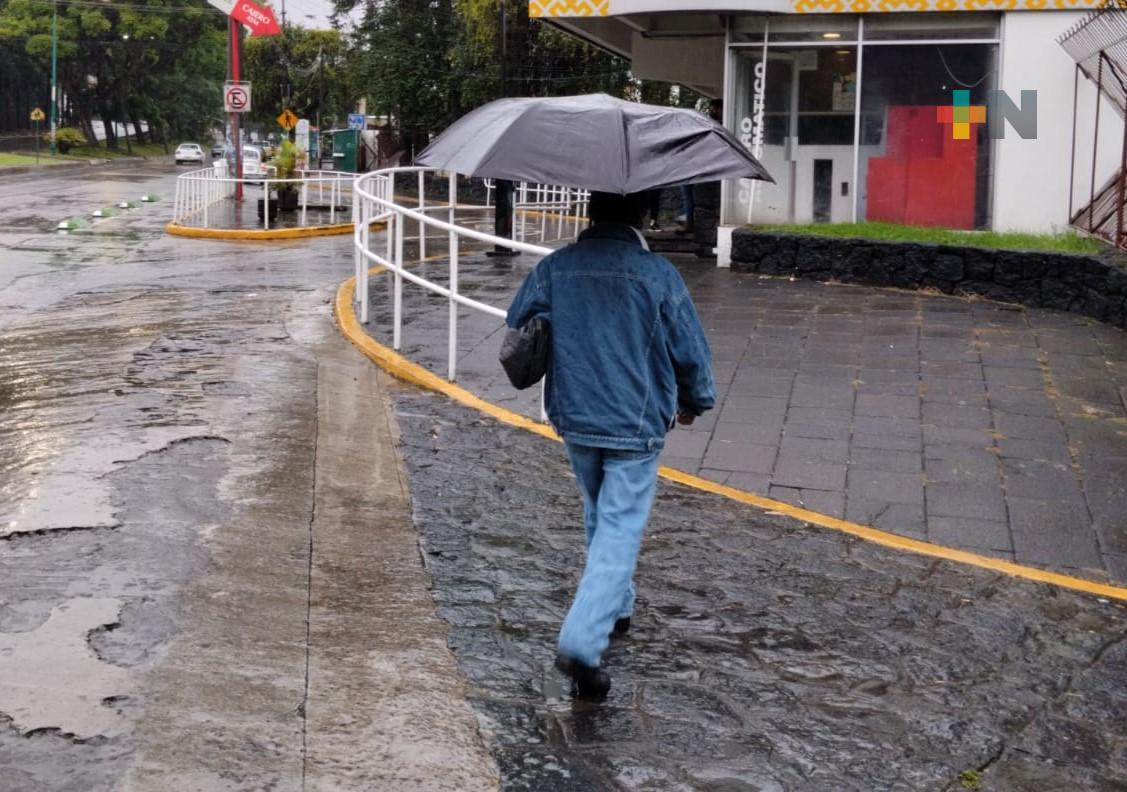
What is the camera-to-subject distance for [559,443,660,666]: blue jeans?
416 centimetres

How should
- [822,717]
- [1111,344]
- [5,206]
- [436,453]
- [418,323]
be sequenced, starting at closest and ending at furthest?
1. [822,717]
2. [436,453]
3. [1111,344]
4. [418,323]
5. [5,206]

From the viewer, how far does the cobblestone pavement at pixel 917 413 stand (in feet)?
20.8

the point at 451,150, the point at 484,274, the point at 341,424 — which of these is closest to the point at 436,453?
the point at 341,424

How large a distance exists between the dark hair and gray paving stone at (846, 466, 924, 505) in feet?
9.04

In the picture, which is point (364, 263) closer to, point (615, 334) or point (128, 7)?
point (615, 334)

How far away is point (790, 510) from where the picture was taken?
21.0 ft

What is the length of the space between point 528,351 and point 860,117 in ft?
39.4

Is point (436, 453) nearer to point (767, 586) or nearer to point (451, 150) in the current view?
point (767, 586)

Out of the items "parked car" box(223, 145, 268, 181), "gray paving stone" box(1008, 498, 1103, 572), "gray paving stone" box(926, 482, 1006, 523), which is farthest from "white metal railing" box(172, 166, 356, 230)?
"gray paving stone" box(1008, 498, 1103, 572)

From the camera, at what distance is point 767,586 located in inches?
211

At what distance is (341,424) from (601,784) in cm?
430

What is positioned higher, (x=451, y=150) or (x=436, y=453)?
(x=451, y=150)

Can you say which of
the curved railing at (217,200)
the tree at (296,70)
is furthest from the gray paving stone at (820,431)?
the tree at (296,70)

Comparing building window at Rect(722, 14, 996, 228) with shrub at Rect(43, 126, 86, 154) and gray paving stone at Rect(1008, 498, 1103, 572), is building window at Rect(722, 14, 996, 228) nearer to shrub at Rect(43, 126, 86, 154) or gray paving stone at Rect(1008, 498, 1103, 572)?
gray paving stone at Rect(1008, 498, 1103, 572)
